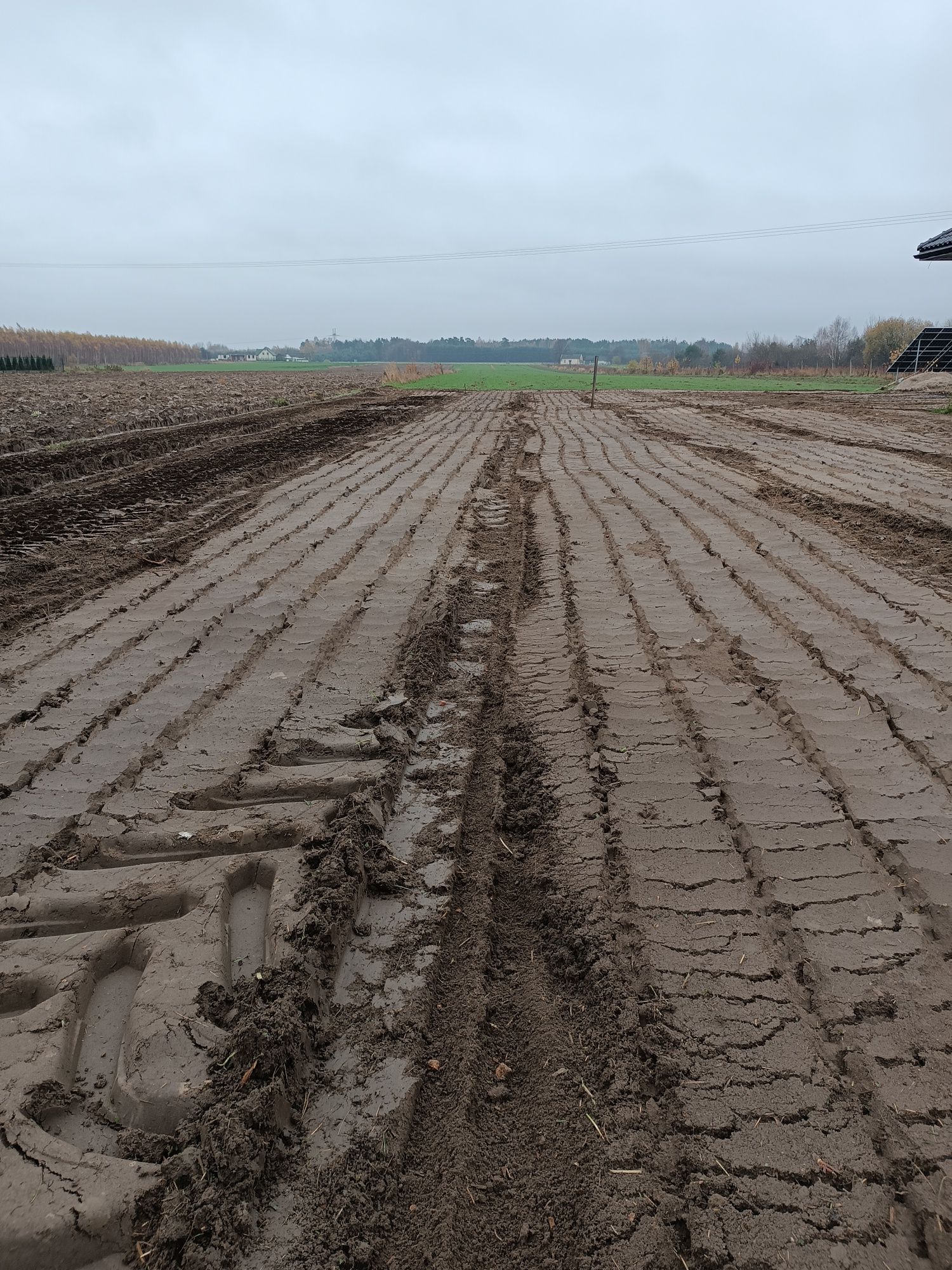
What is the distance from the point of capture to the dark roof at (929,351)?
32.4m

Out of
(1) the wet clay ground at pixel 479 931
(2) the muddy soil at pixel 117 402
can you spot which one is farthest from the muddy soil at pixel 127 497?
(2) the muddy soil at pixel 117 402

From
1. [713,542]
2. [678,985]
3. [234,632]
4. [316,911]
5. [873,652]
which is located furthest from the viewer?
[713,542]

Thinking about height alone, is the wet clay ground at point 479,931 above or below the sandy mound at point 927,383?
below

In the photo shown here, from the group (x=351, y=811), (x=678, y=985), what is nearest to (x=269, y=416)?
(x=351, y=811)

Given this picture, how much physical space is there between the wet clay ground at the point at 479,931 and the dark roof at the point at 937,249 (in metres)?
23.6

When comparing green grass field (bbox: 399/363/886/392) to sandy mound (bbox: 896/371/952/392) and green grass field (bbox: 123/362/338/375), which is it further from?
green grass field (bbox: 123/362/338/375)

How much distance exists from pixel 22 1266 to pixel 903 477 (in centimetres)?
1157

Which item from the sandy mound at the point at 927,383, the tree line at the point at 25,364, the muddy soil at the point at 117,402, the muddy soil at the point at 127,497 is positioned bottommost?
the muddy soil at the point at 127,497

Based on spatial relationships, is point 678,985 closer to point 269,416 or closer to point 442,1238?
point 442,1238

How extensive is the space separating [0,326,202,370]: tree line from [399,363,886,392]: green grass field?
32.0m

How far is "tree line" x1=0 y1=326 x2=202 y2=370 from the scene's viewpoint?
59.1m

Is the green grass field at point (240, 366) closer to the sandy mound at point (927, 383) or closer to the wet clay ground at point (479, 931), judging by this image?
the sandy mound at point (927, 383)

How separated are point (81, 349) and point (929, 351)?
6427cm

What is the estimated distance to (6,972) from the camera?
2316 millimetres
